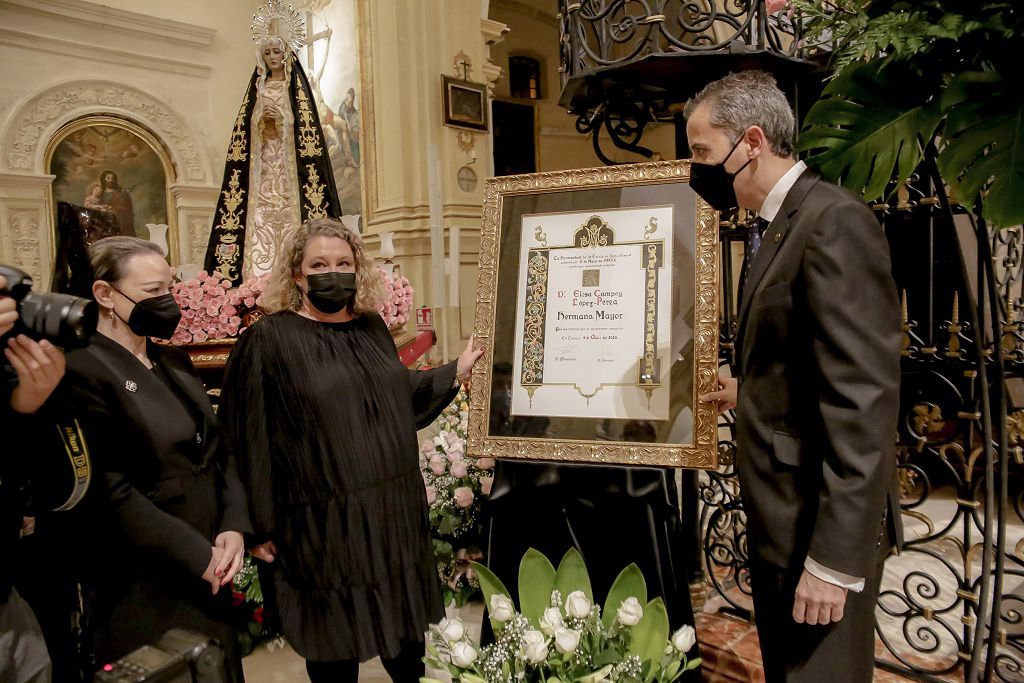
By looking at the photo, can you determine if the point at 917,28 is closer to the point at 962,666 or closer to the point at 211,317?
the point at 962,666

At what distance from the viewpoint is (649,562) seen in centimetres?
208

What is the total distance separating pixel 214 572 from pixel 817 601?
146 cm

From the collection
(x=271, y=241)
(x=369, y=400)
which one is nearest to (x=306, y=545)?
(x=369, y=400)

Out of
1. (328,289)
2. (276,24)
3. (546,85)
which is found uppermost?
(546,85)

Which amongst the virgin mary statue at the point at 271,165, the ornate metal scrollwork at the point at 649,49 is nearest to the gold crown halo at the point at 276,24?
the virgin mary statue at the point at 271,165

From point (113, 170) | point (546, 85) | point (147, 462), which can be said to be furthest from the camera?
point (546, 85)

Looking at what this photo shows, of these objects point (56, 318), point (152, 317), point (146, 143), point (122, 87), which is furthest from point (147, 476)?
point (122, 87)

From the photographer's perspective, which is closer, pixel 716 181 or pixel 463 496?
pixel 716 181

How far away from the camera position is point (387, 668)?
203 cm

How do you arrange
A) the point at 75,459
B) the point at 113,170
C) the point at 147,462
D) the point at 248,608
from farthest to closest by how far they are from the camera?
1. the point at 113,170
2. the point at 248,608
3. the point at 147,462
4. the point at 75,459

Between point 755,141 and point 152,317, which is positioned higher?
point 755,141

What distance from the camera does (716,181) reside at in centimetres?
152

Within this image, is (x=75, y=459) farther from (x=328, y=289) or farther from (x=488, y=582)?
(x=488, y=582)

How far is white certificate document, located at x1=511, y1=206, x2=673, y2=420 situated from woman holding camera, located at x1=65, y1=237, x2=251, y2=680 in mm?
909
